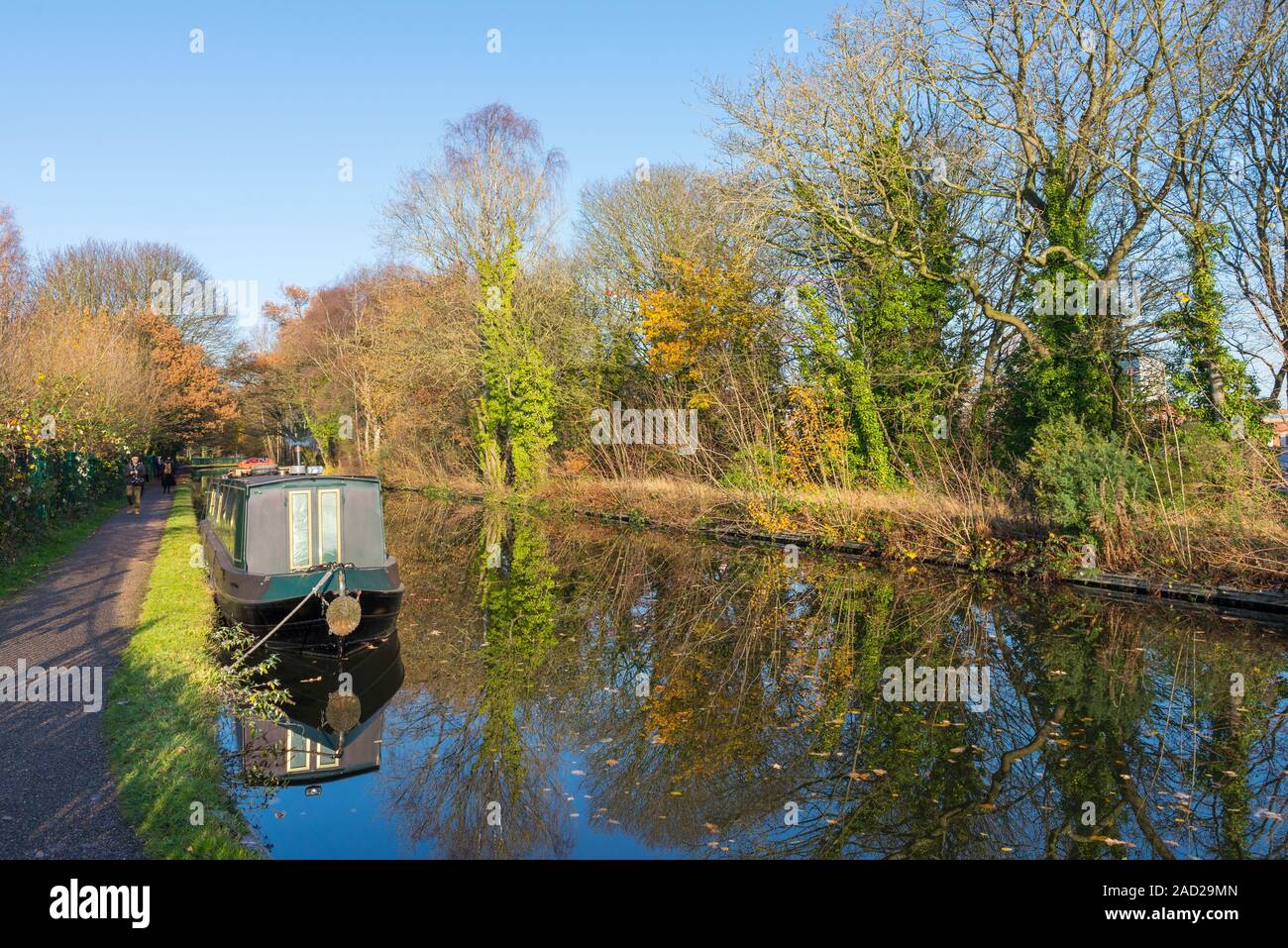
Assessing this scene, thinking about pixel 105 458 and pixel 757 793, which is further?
pixel 105 458

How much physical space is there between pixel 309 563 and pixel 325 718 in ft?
12.4

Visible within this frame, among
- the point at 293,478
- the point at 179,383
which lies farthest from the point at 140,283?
the point at 293,478

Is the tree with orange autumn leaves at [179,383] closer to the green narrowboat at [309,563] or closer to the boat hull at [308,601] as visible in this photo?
the green narrowboat at [309,563]

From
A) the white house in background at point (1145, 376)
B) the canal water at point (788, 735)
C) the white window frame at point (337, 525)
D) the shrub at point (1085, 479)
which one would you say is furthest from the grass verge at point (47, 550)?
the white house in background at point (1145, 376)

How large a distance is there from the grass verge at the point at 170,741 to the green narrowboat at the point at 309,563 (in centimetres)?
81

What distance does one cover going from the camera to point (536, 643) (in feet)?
Answer: 38.8

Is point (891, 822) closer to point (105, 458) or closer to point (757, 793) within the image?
point (757, 793)

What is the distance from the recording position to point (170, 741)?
7090 mm

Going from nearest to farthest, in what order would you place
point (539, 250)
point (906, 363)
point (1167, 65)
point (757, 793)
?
point (757, 793) → point (1167, 65) → point (906, 363) → point (539, 250)

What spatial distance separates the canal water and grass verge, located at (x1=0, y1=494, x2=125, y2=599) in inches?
230
